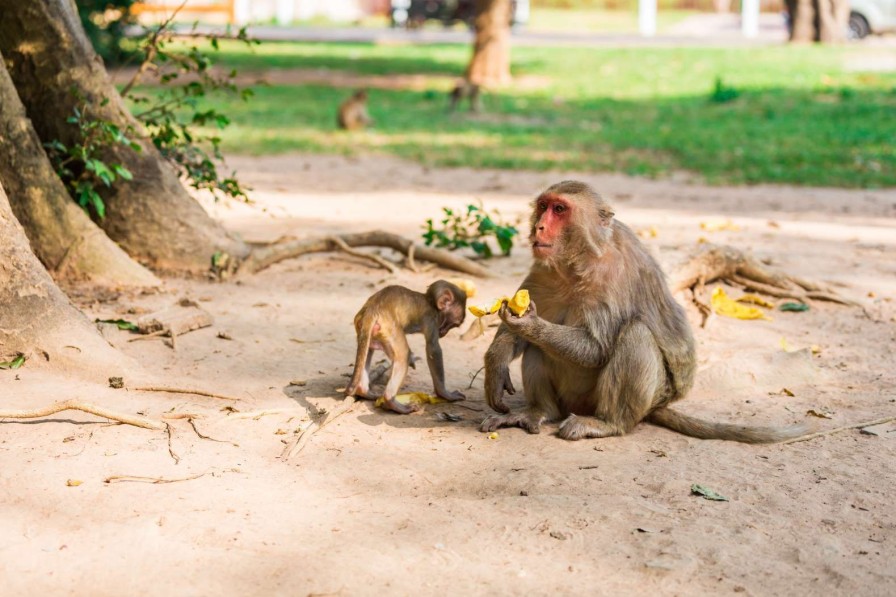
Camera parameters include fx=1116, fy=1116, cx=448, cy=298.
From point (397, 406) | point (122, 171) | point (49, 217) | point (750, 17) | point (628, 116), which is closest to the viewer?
point (397, 406)

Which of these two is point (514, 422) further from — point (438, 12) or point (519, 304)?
point (438, 12)

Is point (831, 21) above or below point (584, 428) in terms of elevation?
above

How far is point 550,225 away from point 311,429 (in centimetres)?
149

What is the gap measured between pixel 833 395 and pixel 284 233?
16.9 ft

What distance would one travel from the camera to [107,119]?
7523 millimetres

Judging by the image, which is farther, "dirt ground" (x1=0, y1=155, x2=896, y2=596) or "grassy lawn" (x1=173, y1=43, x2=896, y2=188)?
"grassy lawn" (x1=173, y1=43, x2=896, y2=188)

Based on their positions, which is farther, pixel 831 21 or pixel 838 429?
pixel 831 21

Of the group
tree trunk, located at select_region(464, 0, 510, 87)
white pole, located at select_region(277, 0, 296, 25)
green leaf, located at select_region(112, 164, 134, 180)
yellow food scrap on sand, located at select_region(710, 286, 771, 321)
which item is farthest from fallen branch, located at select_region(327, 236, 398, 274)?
white pole, located at select_region(277, 0, 296, 25)

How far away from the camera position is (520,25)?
149 ft

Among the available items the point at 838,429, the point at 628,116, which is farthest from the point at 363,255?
the point at 628,116

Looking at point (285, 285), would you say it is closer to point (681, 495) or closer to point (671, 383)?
point (671, 383)

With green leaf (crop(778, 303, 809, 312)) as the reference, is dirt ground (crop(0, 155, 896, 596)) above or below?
above

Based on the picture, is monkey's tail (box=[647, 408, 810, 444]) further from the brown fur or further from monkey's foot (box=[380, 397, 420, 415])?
the brown fur

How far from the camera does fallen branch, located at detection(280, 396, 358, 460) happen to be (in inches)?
199
